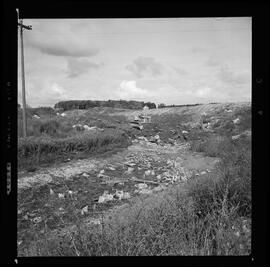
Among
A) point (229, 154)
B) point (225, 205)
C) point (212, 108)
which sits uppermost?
point (212, 108)

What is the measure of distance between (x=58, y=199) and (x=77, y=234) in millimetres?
349

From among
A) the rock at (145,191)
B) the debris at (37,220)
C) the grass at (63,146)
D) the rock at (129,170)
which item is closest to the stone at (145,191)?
the rock at (145,191)

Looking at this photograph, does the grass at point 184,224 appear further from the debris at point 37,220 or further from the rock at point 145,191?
the debris at point 37,220

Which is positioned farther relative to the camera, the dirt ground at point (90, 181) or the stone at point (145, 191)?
the stone at point (145, 191)

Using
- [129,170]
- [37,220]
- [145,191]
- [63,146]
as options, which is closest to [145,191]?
[145,191]

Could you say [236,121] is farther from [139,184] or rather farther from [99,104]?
[99,104]

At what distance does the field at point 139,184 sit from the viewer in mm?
3689

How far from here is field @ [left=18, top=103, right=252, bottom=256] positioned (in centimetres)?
369

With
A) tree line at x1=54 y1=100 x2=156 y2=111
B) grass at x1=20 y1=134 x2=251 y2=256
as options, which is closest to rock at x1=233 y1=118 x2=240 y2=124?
grass at x1=20 y1=134 x2=251 y2=256

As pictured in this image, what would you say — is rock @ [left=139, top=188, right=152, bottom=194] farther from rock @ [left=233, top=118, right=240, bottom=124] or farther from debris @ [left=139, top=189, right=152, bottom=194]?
rock @ [left=233, top=118, right=240, bottom=124]

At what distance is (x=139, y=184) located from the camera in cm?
383

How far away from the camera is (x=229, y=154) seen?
149 inches
